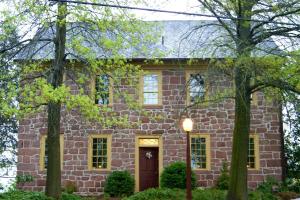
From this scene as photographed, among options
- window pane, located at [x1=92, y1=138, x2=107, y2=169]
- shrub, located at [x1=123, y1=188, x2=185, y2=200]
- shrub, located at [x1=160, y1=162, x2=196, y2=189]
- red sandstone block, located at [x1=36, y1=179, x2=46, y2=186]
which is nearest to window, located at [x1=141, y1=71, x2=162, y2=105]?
window pane, located at [x1=92, y1=138, x2=107, y2=169]

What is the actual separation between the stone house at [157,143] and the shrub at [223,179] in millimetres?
321

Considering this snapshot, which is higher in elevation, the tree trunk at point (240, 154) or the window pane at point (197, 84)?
the window pane at point (197, 84)

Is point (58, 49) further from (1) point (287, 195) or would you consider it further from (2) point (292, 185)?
(2) point (292, 185)

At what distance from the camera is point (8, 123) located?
2803 cm

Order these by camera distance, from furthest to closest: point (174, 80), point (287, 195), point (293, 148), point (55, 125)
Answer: point (293, 148), point (174, 80), point (287, 195), point (55, 125)

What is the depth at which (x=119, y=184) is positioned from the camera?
55.0ft

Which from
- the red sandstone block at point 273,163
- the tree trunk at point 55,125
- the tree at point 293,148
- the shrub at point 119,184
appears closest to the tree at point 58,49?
the tree trunk at point 55,125

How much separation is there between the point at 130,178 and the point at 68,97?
7.04 metres

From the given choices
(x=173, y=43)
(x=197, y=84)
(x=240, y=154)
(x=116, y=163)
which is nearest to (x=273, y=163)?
(x=240, y=154)

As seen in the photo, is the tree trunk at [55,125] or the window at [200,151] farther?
the window at [200,151]

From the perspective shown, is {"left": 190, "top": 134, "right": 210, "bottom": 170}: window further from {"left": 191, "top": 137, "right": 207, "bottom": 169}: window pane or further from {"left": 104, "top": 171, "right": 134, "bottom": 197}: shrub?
{"left": 104, "top": 171, "right": 134, "bottom": 197}: shrub

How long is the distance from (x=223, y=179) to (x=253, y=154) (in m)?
1.87

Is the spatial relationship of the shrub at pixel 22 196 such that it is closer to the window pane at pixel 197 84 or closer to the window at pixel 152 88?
the window pane at pixel 197 84

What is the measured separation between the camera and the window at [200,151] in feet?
57.5
